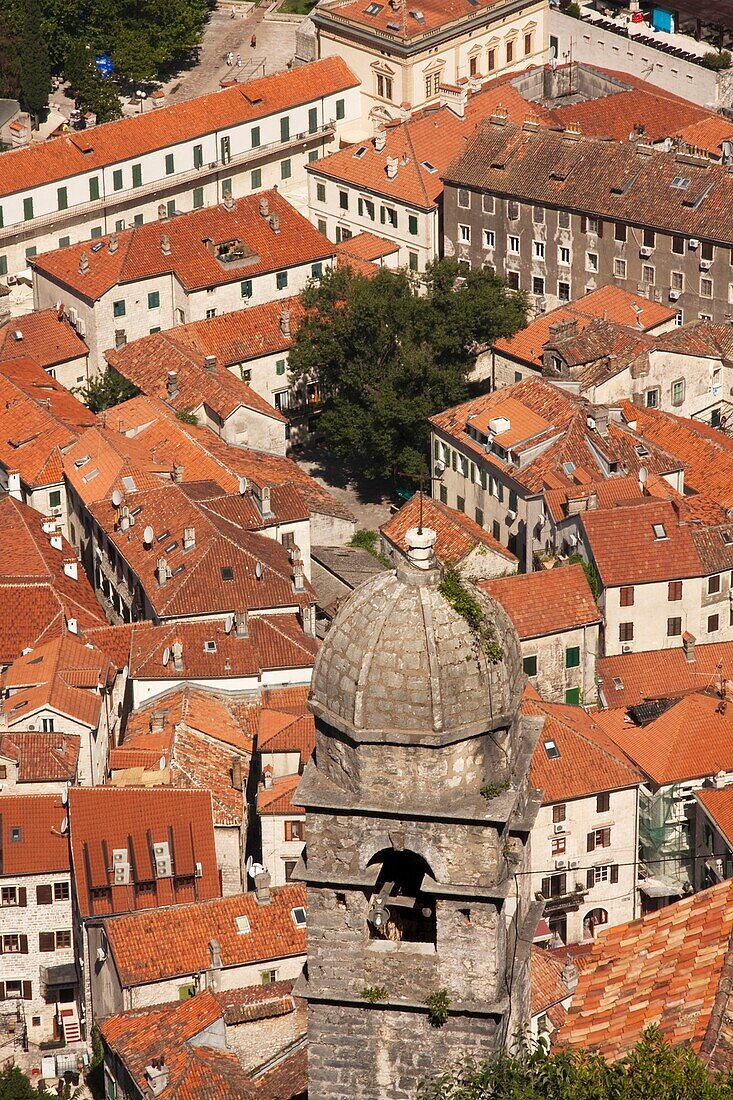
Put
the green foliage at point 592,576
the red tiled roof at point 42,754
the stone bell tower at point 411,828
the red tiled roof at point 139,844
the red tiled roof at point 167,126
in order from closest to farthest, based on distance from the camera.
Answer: the stone bell tower at point 411,828
the red tiled roof at point 139,844
the red tiled roof at point 42,754
the green foliage at point 592,576
the red tiled roof at point 167,126

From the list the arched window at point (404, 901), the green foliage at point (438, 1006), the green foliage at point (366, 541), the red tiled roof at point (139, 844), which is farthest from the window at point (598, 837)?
the green foliage at point (438, 1006)

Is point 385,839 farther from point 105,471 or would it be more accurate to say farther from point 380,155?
point 380,155

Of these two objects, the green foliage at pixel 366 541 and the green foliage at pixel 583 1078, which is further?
the green foliage at pixel 366 541

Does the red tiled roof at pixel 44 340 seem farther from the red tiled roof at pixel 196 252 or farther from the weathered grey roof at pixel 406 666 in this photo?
the weathered grey roof at pixel 406 666

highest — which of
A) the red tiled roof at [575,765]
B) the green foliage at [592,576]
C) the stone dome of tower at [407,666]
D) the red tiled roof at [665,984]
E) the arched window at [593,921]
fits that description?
the stone dome of tower at [407,666]

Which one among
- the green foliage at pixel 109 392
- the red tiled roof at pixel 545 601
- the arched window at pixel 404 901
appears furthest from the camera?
the green foliage at pixel 109 392

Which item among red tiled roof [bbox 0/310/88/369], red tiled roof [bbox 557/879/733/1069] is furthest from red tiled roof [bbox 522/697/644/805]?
red tiled roof [bbox 0/310/88/369]

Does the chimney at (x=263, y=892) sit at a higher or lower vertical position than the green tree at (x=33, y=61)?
lower
